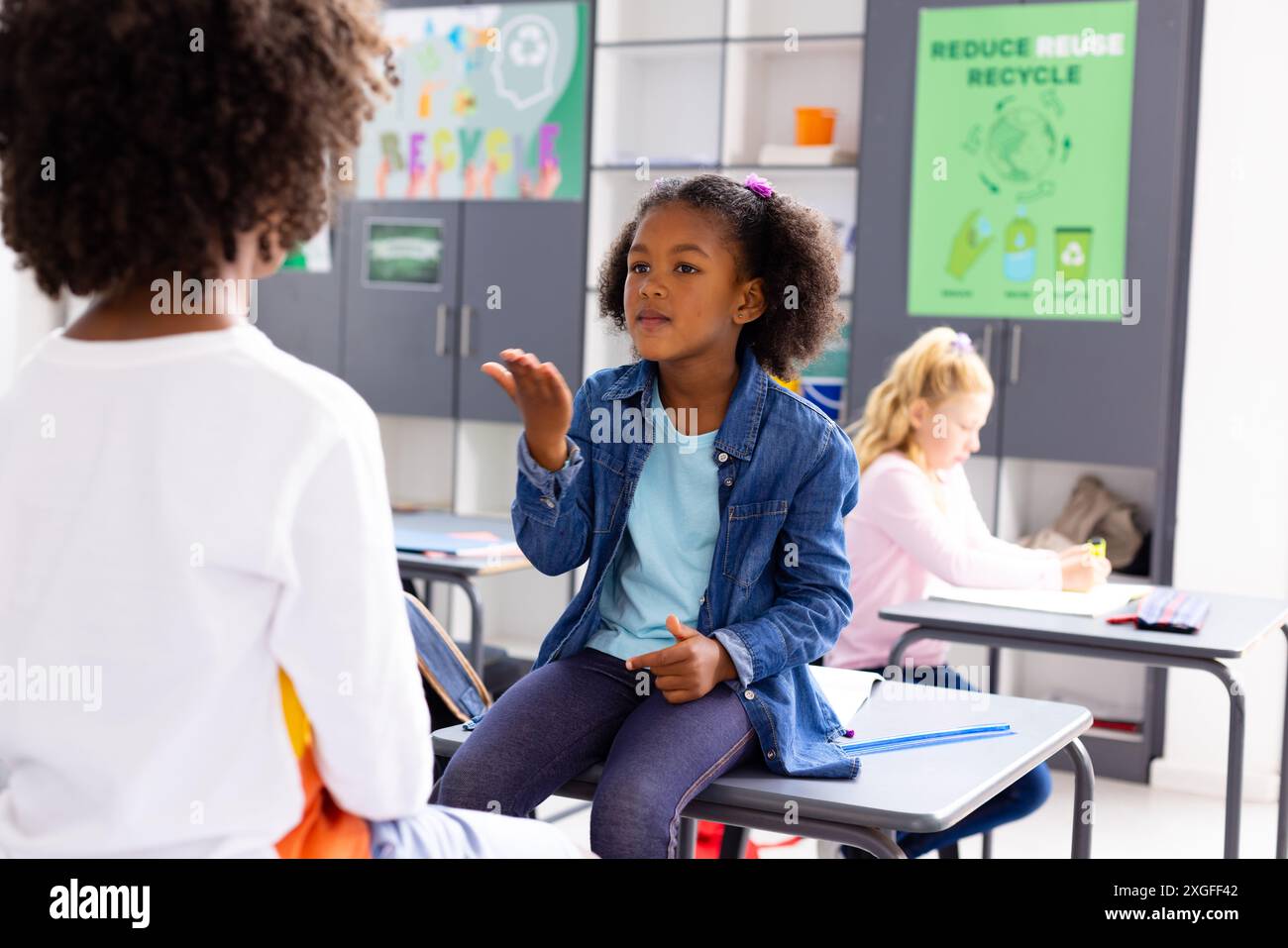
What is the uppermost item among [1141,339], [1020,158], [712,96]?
[712,96]

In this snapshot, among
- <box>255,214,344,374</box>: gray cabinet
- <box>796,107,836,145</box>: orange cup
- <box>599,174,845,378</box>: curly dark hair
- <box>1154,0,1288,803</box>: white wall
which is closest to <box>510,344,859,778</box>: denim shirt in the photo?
<box>599,174,845,378</box>: curly dark hair

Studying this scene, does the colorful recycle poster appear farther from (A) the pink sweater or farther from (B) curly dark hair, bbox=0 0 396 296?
(B) curly dark hair, bbox=0 0 396 296

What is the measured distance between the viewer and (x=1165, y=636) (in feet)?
8.46

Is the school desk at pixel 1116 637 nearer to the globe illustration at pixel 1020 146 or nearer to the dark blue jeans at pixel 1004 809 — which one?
the dark blue jeans at pixel 1004 809

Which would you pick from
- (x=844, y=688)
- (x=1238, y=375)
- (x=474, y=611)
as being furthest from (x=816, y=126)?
(x=844, y=688)

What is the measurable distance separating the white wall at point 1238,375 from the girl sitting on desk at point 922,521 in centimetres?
127

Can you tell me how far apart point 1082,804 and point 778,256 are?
2.99 feet

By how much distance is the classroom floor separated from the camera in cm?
360

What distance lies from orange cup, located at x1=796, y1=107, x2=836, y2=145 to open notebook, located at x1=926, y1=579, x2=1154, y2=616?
2.01 metres

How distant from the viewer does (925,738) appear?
1820 mm

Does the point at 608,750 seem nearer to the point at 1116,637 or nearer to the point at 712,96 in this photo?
the point at 1116,637

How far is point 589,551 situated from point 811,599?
30cm
